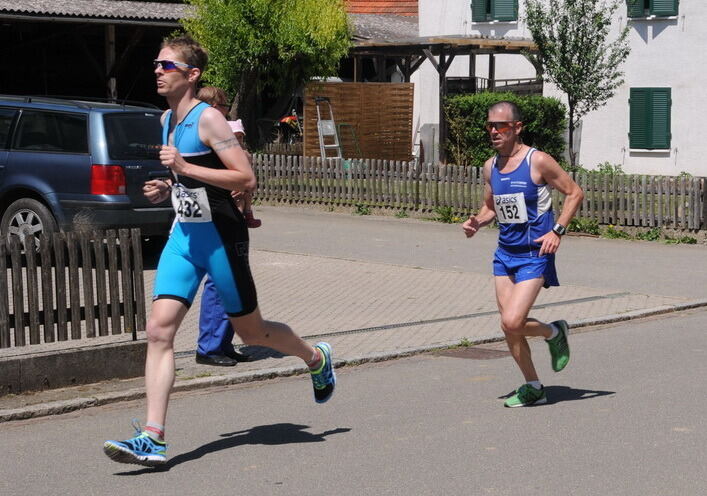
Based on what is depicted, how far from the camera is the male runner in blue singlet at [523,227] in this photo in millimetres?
7496

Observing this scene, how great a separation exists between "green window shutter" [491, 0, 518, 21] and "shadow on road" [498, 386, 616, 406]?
26.0m

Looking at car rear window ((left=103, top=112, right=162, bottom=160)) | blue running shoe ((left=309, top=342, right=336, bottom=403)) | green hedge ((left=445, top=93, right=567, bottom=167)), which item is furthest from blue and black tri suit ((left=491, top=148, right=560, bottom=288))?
green hedge ((left=445, top=93, right=567, bottom=167))

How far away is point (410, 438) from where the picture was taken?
6.73 m

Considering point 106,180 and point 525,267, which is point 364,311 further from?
point 525,267

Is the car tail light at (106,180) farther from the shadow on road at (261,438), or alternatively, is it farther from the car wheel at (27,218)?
the shadow on road at (261,438)

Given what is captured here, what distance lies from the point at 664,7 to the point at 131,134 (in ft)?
61.6

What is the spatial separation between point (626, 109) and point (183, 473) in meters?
26.2

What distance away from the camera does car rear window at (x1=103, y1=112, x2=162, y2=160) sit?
45.5 ft

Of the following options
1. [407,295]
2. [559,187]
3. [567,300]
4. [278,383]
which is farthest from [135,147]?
[559,187]

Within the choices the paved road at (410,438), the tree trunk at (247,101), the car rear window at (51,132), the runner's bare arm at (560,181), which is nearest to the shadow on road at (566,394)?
the paved road at (410,438)

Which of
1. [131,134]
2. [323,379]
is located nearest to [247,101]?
[131,134]

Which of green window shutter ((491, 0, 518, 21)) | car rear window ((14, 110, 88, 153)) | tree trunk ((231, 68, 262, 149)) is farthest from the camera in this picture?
green window shutter ((491, 0, 518, 21))

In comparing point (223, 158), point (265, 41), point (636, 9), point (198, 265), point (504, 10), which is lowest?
point (198, 265)

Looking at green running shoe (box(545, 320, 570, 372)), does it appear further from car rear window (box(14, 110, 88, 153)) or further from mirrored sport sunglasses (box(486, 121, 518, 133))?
car rear window (box(14, 110, 88, 153))
